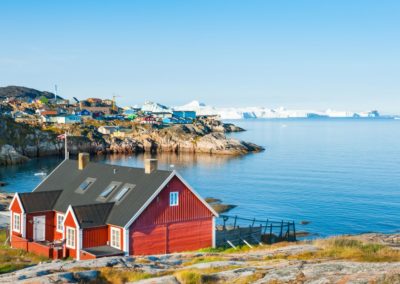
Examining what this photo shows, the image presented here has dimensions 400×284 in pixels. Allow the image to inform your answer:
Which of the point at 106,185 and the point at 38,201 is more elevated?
the point at 106,185

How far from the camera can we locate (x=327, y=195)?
234 feet

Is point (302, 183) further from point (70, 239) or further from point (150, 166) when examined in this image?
point (70, 239)

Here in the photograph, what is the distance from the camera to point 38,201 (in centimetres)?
3541

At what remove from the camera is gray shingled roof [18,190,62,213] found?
115ft

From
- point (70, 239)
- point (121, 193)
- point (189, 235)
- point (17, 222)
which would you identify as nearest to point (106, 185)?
point (121, 193)

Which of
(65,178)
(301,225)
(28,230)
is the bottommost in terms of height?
(301,225)

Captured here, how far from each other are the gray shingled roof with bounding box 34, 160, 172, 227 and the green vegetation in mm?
3821

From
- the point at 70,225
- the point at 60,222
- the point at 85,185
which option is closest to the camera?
the point at 70,225

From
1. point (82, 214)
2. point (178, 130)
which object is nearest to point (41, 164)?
point (178, 130)

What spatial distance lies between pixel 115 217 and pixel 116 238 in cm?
129

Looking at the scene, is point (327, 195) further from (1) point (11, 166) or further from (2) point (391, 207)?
(1) point (11, 166)

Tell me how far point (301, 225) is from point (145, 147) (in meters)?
101

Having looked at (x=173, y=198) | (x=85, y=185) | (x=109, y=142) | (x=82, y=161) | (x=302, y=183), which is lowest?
(x=302, y=183)

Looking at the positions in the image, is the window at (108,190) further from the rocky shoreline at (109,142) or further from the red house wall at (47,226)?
the rocky shoreline at (109,142)
